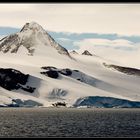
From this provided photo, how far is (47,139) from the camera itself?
984 centimetres

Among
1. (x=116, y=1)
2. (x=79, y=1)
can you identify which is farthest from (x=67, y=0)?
(x=116, y=1)

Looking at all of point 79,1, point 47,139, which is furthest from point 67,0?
point 47,139

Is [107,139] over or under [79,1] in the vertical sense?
under

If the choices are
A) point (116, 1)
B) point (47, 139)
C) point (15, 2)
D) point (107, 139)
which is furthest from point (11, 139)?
point (116, 1)

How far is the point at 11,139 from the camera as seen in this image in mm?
9812

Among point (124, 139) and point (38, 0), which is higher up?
point (38, 0)

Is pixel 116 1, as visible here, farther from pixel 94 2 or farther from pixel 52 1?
pixel 52 1

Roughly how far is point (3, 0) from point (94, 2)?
6.49 feet

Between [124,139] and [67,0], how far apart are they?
10.7 feet

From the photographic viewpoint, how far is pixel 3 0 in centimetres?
1007

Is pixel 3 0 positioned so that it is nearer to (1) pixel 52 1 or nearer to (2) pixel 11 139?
(1) pixel 52 1

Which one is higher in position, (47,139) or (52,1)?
(52,1)

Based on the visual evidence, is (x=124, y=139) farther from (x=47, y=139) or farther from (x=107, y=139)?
(x=47, y=139)

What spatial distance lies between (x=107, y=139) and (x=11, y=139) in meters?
2.08
